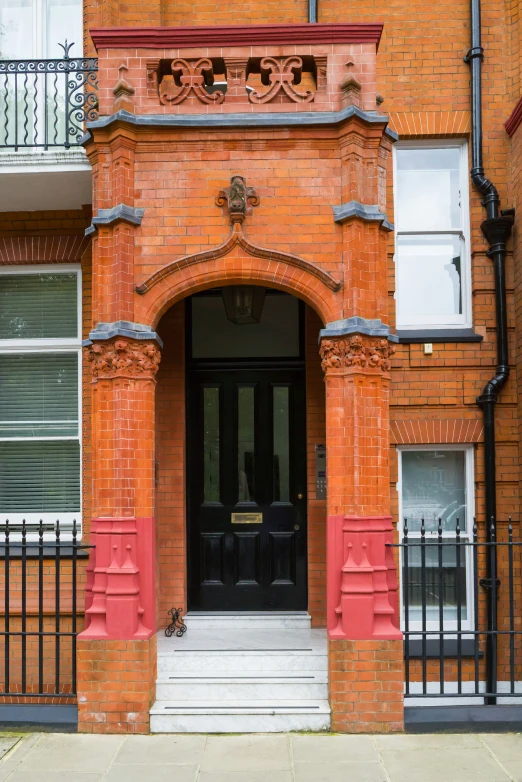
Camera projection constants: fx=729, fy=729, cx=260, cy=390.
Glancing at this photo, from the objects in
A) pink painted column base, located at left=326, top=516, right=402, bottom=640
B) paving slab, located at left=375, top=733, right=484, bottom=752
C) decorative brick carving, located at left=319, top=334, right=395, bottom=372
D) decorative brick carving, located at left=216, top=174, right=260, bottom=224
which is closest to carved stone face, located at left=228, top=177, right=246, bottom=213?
decorative brick carving, located at left=216, top=174, right=260, bottom=224

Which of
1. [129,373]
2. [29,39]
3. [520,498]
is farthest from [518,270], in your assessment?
[29,39]

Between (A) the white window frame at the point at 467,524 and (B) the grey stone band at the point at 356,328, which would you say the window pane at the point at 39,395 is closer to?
(B) the grey stone band at the point at 356,328

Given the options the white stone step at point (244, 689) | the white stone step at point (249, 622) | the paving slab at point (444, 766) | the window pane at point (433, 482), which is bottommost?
the paving slab at point (444, 766)

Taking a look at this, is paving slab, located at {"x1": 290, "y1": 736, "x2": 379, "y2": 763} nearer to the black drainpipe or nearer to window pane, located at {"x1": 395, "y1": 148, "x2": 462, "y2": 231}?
the black drainpipe

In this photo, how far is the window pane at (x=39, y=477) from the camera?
7895 mm

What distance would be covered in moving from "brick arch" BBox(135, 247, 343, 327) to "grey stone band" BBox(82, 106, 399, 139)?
3.56 ft

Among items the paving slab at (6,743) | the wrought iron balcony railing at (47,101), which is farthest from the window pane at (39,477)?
the wrought iron balcony railing at (47,101)

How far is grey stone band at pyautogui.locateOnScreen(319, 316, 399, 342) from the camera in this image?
237 inches

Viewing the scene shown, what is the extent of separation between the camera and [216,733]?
19.3 ft

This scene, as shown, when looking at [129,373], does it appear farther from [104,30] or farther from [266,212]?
[104,30]

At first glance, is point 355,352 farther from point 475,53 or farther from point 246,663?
point 475,53

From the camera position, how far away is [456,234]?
317 inches

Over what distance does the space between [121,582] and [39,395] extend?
9.56 feet

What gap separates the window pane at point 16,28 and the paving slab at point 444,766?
775 cm
